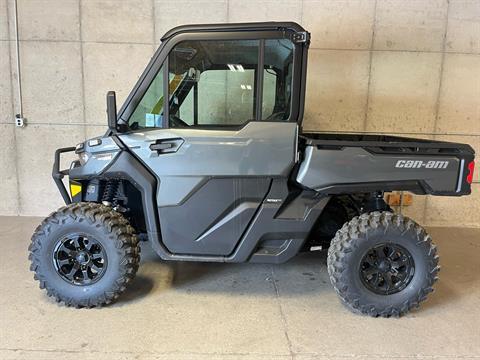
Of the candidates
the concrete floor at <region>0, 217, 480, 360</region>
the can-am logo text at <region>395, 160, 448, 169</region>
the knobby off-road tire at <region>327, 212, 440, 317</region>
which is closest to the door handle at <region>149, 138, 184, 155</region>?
the concrete floor at <region>0, 217, 480, 360</region>

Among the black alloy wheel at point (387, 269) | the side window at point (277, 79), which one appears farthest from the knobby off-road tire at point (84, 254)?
the black alloy wheel at point (387, 269)

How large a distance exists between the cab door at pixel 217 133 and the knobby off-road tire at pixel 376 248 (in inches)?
26.3

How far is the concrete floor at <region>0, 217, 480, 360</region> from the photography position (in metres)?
2.18

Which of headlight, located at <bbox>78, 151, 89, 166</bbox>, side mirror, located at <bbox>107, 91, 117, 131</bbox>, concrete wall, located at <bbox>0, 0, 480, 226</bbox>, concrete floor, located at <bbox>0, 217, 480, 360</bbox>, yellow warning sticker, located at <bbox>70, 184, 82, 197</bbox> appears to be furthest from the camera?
concrete wall, located at <bbox>0, 0, 480, 226</bbox>

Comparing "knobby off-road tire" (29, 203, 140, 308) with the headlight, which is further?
the headlight

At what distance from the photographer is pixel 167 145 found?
2584 mm

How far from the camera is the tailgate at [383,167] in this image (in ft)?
8.35

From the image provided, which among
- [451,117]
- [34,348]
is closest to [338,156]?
[34,348]

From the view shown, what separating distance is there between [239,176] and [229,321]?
0.98m

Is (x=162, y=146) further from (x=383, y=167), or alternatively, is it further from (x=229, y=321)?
(x=383, y=167)

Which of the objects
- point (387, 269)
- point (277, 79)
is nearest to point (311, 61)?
point (277, 79)

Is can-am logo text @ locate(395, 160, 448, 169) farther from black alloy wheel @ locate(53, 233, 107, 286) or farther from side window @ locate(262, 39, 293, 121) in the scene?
black alloy wheel @ locate(53, 233, 107, 286)

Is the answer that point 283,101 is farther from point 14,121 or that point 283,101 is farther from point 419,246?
point 14,121

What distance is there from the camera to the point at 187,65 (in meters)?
2.63
